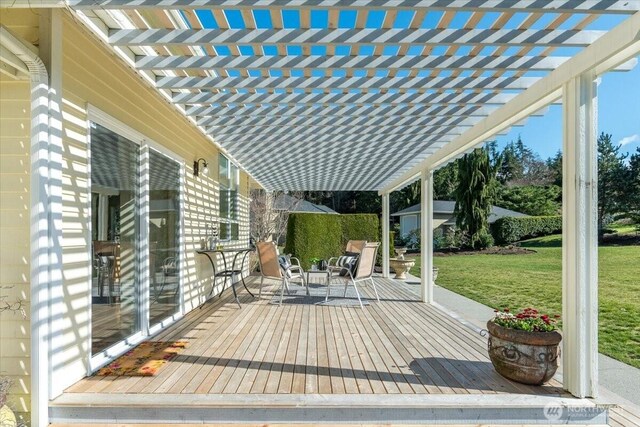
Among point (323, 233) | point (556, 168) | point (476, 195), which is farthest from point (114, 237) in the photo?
point (556, 168)

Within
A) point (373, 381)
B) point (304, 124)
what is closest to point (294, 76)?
point (304, 124)

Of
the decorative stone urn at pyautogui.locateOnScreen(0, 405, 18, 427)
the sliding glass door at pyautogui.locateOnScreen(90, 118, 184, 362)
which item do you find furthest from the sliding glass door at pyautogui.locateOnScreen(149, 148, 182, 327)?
the decorative stone urn at pyautogui.locateOnScreen(0, 405, 18, 427)

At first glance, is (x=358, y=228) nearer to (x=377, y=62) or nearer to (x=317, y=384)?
(x=377, y=62)

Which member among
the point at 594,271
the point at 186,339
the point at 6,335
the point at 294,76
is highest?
the point at 294,76

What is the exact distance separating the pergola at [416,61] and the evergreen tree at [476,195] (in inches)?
640

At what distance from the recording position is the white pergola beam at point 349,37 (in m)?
2.69

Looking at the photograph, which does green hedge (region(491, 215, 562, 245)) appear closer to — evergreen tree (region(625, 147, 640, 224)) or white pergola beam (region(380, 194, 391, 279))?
evergreen tree (region(625, 147, 640, 224))

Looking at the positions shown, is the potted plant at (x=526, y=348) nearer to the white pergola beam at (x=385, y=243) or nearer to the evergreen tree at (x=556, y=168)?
the white pergola beam at (x=385, y=243)

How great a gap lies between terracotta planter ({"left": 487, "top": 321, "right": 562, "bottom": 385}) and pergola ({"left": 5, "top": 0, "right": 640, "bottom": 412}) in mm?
105

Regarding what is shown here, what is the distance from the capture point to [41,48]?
2.47 meters

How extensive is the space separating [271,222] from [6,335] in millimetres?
13844

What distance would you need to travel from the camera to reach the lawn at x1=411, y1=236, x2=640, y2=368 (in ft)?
16.8

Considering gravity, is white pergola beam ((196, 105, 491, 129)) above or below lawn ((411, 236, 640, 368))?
above

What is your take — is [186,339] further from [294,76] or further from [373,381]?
[294,76]
